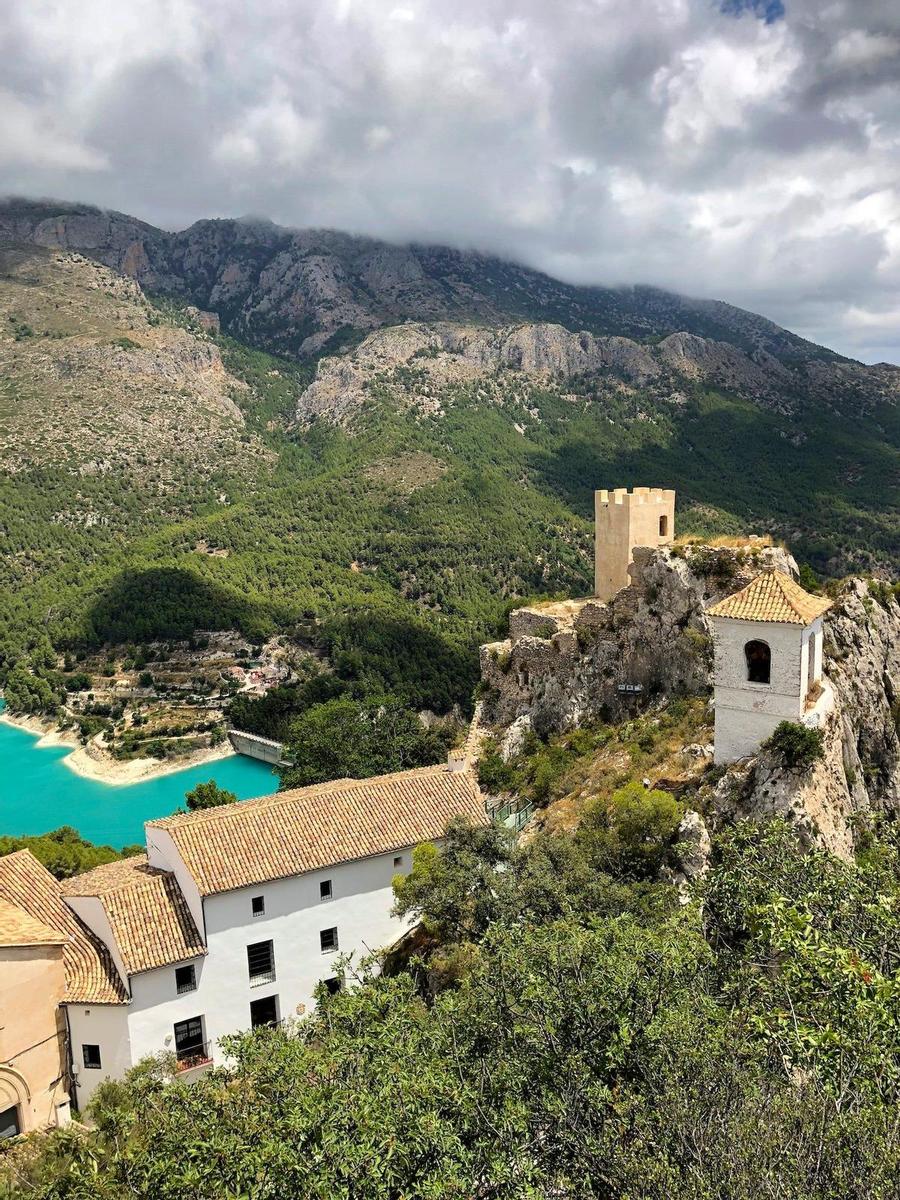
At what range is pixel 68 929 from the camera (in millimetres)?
17391

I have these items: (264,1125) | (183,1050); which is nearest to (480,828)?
(183,1050)

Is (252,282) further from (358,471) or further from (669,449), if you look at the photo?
(669,449)

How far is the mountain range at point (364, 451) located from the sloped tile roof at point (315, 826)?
158 feet

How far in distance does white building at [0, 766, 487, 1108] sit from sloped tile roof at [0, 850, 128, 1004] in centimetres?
5

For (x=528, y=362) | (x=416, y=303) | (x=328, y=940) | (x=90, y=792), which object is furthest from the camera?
(x=416, y=303)

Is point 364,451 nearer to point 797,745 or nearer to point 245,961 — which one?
point 245,961

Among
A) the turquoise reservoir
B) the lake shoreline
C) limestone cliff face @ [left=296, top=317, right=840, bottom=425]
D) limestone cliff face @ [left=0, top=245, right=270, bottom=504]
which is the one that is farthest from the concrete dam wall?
limestone cliff face @ [left=296, top=317, right=840, bottom=425]

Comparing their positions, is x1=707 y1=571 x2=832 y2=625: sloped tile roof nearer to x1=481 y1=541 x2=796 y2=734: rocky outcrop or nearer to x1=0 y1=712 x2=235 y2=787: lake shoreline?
x1=481 y1=541 x2=796 y2=734: rocky outcrop

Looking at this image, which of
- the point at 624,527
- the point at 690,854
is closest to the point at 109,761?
the point at 624,527

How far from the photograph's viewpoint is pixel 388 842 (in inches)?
754

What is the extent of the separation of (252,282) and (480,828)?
16865cm

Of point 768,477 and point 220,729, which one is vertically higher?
point 768,477

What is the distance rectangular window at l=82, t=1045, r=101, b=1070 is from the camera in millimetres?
16328

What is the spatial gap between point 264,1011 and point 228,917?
7.93ft
